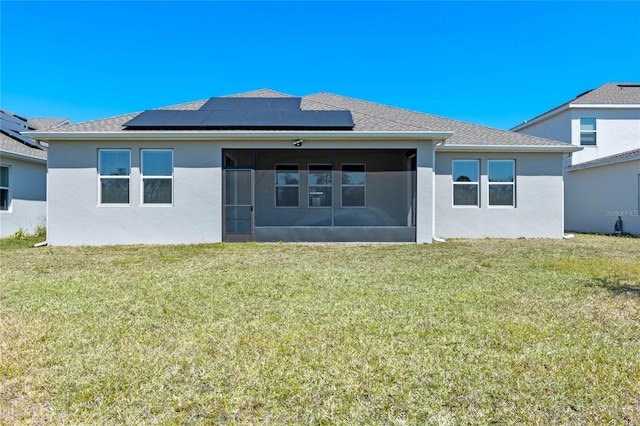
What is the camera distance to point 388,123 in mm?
11117

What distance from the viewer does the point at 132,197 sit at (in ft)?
33.6

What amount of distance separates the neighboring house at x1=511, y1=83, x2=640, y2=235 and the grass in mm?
9736

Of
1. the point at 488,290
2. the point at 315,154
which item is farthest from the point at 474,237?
the point at 488,290

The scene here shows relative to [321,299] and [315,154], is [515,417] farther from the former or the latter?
[315,154]

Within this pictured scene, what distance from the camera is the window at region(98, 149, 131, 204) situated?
1026 cm

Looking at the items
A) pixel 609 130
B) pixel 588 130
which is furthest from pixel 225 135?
pixel 609 130

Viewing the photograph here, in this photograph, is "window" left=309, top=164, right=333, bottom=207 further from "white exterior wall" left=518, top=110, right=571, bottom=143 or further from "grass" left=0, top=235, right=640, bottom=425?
"white exterior wall" left=518, top=110, right=571, bottom=143

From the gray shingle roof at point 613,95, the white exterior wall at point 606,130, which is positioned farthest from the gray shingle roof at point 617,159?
the gray shingle roof at point 613,95

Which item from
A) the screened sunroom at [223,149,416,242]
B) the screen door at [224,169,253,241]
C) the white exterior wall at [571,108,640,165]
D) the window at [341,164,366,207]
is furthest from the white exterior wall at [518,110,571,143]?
the screen door at [224,169,253,241]

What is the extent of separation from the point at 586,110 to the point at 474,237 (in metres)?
11.0

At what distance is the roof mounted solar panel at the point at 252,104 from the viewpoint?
1237 centimetres

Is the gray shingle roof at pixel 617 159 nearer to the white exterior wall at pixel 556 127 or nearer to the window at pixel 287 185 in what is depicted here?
the white exterior wall at pixel 556 127

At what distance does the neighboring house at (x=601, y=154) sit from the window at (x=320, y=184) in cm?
1120

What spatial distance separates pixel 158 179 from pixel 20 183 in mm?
6494
